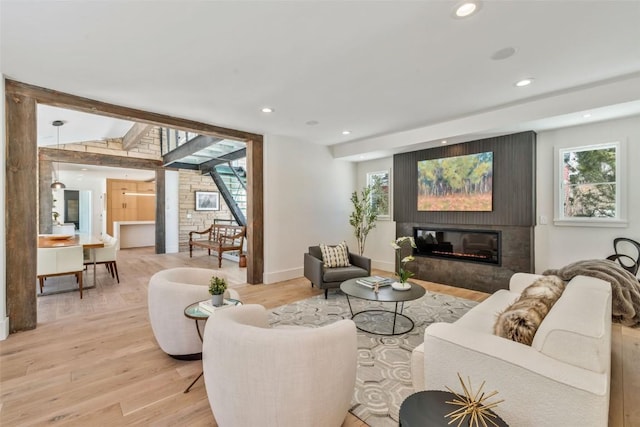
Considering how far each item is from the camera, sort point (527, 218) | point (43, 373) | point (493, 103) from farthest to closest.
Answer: point (527, 218), point (493, 103), point (43, 373)

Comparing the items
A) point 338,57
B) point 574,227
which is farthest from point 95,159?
point 574,227

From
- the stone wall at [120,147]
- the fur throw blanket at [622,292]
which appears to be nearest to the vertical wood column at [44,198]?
the stone wall at [120,147]

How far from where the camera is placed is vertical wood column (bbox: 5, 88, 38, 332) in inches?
121

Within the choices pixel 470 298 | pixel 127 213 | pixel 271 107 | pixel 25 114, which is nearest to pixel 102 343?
pixel 25 114

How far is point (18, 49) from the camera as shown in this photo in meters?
2.46

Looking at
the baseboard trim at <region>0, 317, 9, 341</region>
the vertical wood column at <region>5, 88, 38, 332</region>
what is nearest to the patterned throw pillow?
the vertical wood column at <region>5, 88, 38, 332</region>

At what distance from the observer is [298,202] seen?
570 cm

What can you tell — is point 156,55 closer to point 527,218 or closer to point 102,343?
point 102,343

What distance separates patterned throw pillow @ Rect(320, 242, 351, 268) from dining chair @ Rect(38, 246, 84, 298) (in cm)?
372

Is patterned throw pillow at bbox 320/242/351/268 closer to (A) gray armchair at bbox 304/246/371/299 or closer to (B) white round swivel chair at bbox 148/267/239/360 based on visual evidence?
(A) gray armchair at bbox 304/246/371/299

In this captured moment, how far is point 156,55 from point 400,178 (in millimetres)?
4577

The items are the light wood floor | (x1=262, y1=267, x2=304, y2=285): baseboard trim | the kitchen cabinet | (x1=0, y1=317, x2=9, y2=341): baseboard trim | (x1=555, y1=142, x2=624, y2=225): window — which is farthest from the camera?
the kitchen cabinet

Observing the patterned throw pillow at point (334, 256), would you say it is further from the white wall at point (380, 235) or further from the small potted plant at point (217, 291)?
the small potted plant at point (217, 291)

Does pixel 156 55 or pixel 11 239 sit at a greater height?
pixel 156 55
